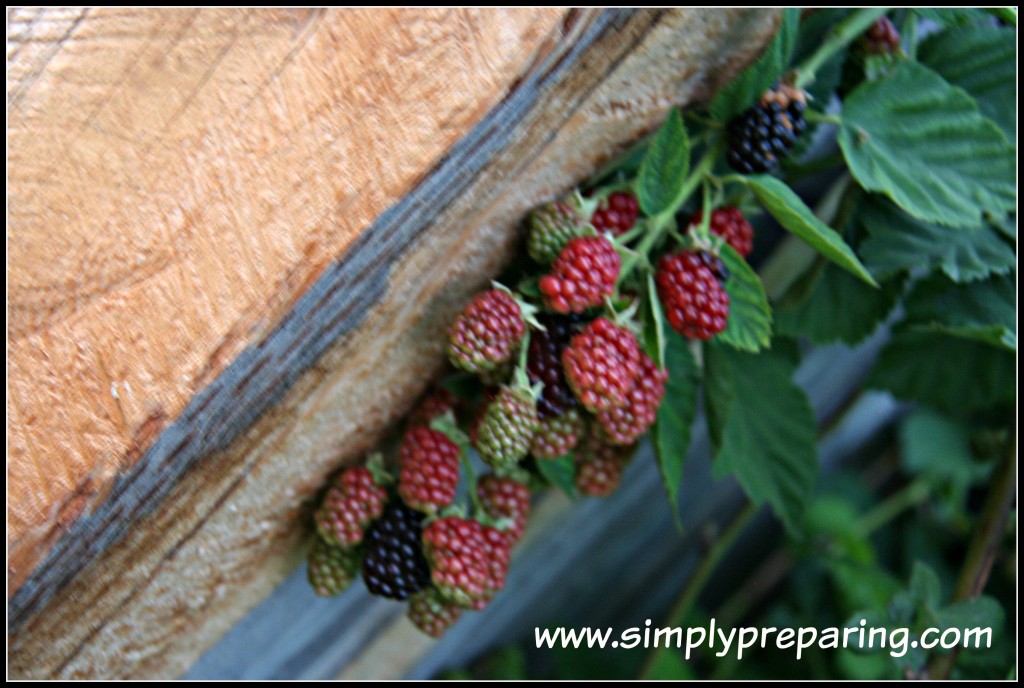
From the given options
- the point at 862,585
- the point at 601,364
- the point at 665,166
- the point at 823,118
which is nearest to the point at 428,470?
the point at 601,364

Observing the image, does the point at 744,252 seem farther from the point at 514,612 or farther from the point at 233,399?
the point at 514,612

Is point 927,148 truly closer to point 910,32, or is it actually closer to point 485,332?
point 910,32

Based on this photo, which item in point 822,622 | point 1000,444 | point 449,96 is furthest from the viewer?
point 822,622

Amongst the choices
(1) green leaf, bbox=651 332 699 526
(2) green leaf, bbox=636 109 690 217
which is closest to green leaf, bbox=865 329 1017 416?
(1) green leaf, bbox=651 332 699 526

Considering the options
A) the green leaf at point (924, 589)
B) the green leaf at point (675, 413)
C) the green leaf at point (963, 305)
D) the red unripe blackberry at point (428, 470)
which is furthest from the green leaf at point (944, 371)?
the red unripe blackberry at point (428, 470)

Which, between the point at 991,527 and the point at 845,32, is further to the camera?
the point at 991,527

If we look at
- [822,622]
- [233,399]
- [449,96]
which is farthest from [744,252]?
[822,622]

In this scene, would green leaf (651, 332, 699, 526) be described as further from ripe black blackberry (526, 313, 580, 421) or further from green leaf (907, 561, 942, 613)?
green leaf (907, 561, 942, 613)
